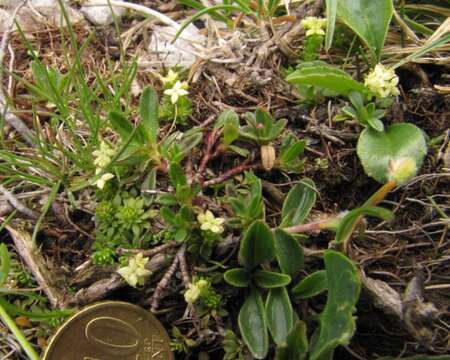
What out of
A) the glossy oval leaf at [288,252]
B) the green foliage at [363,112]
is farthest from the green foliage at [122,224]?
the green foliage at [363,112]

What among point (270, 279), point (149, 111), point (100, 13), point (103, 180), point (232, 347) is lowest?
point (232, 347)

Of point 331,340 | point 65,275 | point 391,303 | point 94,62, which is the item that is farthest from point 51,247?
point 391,303

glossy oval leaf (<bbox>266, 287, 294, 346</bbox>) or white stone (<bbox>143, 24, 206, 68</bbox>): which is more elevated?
white stone (<bbox>143, 24, 206, 68</bbox>)

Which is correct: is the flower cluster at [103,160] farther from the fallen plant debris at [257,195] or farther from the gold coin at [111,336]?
the gold coin at [111,336]

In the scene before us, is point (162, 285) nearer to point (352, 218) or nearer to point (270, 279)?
point (270, 279)

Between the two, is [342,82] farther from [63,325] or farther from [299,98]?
[63,325]

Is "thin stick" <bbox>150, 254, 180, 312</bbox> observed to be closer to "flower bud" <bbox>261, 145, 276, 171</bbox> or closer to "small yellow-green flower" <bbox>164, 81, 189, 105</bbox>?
"flower bud" <bbox>261, 145, 276, 171</bbox>

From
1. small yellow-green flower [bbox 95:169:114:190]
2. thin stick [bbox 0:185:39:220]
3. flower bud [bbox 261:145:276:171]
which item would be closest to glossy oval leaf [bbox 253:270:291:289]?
flower bud [bbox 261:145:276:171]

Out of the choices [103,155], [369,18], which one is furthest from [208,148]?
[369,18]
